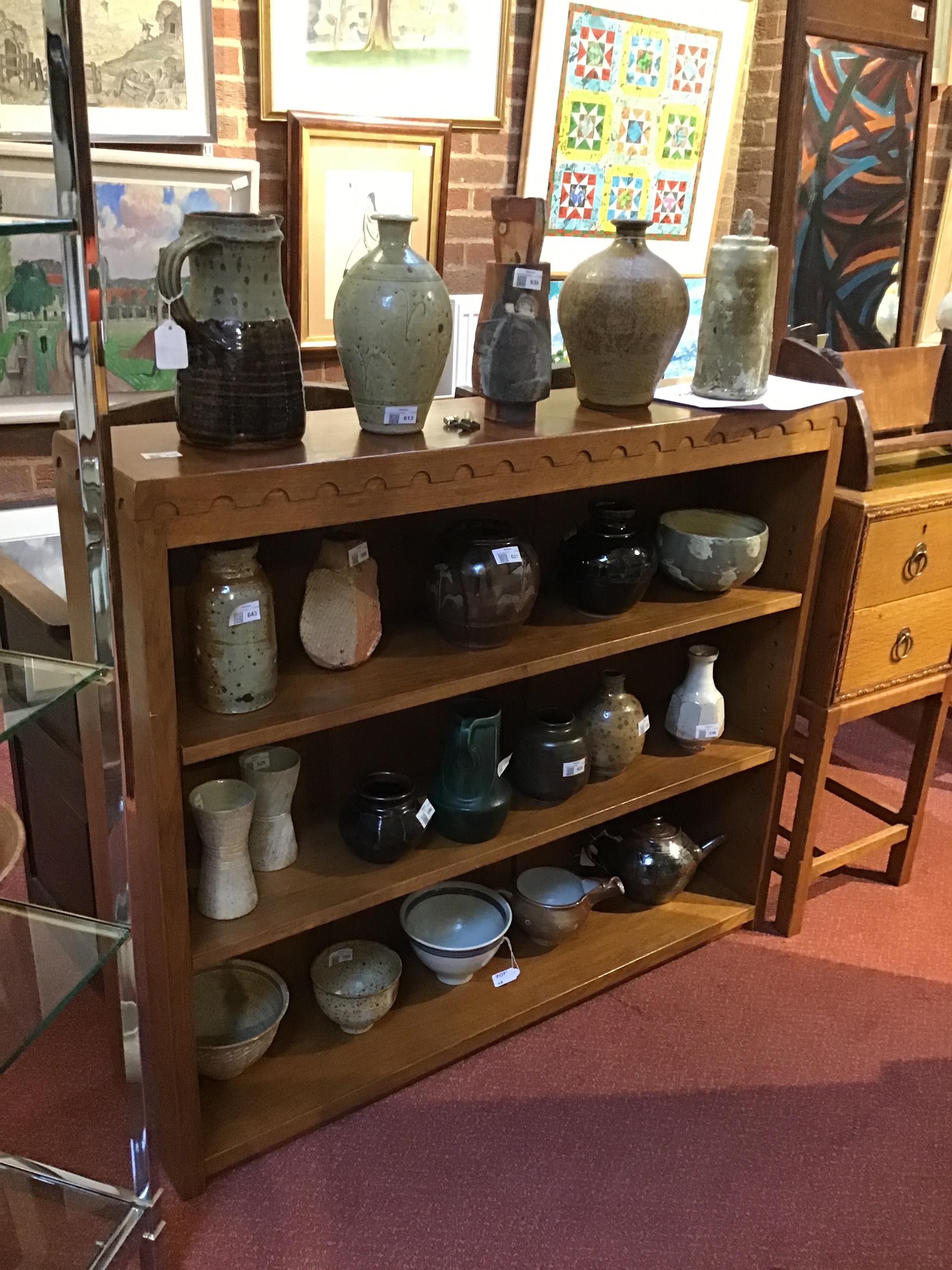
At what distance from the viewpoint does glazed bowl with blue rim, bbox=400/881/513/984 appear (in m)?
1.74

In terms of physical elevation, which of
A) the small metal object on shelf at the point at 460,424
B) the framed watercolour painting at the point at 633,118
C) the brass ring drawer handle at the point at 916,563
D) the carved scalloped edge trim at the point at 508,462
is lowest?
the brass ring drawer handle at the point at 916,563

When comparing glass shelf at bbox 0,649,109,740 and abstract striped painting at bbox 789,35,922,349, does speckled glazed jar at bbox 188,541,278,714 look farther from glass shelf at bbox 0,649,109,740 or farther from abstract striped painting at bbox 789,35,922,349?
abstract striped painting at bbox 789,35,922,349

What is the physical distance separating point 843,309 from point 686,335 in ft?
2.48

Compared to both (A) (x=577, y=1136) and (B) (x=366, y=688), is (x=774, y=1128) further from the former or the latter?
(B) (x=366, y=688)

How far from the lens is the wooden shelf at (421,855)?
141 cm

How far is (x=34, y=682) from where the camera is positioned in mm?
1105

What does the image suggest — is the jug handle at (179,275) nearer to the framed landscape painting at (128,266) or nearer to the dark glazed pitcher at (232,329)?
the dark glazed pitcher at (232,329)

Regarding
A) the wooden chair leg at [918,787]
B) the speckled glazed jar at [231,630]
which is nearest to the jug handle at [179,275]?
the speckled glazed jar at [231,630]

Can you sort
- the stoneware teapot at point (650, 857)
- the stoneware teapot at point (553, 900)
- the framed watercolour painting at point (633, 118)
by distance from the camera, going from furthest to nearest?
the framed watercolour painting at point (633, 118)
the stoneware teapot at point (650, 857)
the stoneware teapot at point (553, 900)

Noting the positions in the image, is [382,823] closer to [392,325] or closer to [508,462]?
[508,462]

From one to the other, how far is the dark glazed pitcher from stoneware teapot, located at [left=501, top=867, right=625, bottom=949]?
0.99 meters

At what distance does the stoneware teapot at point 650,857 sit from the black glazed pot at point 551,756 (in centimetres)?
29

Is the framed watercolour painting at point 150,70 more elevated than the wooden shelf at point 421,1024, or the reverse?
the framed watercolour painting at point 150,70

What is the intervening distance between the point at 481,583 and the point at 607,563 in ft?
0.86
